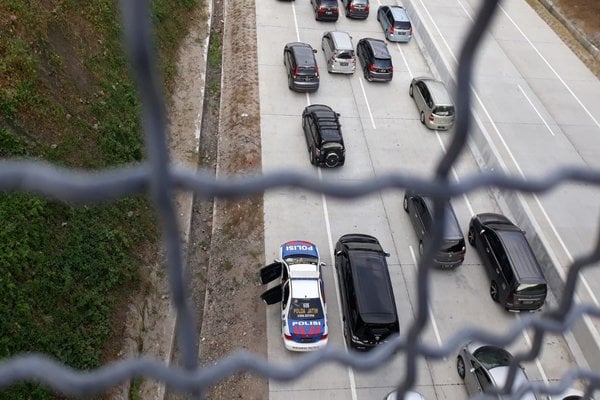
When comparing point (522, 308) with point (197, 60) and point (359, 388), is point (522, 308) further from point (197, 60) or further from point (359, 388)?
point (197, 60)

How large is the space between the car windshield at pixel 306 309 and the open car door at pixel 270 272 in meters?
0.67

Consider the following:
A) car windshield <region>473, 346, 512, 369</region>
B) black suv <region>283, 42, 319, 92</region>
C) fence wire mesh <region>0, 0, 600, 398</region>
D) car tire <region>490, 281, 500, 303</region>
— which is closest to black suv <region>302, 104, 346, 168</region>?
black suv <region>283, 42, 319, 92</region>

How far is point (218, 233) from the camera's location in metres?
9.73

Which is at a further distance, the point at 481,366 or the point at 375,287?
the point at 375,287

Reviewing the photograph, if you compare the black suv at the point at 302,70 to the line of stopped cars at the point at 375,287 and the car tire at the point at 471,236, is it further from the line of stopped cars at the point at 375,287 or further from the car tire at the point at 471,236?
the car tire at the point at 471,236

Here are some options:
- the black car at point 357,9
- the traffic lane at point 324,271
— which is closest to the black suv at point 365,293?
the traffic lane at point 324,271

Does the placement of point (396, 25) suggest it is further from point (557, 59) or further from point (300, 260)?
point (300, 260)

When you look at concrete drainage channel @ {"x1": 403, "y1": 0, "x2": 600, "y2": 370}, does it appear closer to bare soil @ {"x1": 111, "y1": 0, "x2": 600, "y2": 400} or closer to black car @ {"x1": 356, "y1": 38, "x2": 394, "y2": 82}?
black car @ {"x1": 356, "y1": 38, "x2": 394, "y2": 82}

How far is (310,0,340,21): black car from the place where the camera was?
15.3 m

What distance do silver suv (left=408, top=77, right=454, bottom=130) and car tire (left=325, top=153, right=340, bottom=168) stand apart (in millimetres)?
2682

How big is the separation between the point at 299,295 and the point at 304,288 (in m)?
0.15

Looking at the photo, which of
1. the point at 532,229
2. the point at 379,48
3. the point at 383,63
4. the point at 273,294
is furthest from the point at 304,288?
the point at 379,48

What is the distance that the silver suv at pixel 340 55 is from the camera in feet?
43.2

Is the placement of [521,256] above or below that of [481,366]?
above
